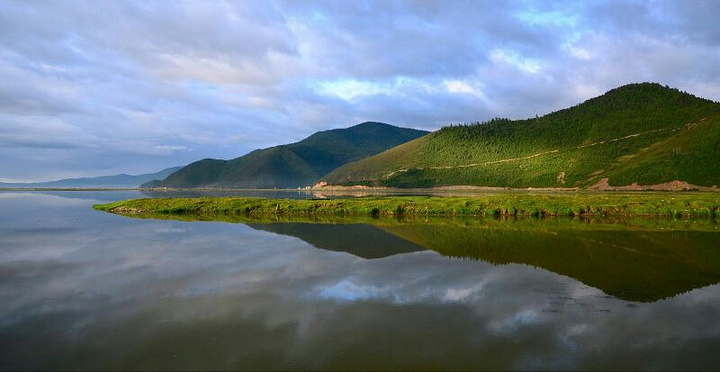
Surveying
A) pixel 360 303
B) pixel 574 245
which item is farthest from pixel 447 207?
pixel 360 303

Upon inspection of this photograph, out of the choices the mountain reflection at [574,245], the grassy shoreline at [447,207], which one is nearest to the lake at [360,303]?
the mountain reflection at [574,245]

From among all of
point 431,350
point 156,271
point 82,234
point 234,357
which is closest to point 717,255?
point 431,350

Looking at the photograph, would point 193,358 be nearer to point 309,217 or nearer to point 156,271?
point 156,271

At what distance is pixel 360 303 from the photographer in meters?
16.1

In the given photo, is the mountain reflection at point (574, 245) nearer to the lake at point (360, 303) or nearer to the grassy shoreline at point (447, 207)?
the lake at point (360, 303)

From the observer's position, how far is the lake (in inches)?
433

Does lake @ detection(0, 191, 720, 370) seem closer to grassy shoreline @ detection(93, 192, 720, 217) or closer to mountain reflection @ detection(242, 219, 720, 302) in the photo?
mountain reflection @ detection(242, 219, 720, 302)

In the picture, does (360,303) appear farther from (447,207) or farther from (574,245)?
(447,207)

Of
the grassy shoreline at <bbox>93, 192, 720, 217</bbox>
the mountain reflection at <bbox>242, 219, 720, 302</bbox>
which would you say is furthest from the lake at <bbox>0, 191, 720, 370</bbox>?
the grassy shoreline at <bbox>93, 192, 720, 217</bbox>

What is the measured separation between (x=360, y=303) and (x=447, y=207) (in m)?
45.2

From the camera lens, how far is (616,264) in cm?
2377

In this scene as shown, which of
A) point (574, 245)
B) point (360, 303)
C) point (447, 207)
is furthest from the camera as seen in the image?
point (447, 207)

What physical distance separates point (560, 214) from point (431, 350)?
4922 centimetres

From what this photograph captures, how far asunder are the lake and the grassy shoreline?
22.6 m
